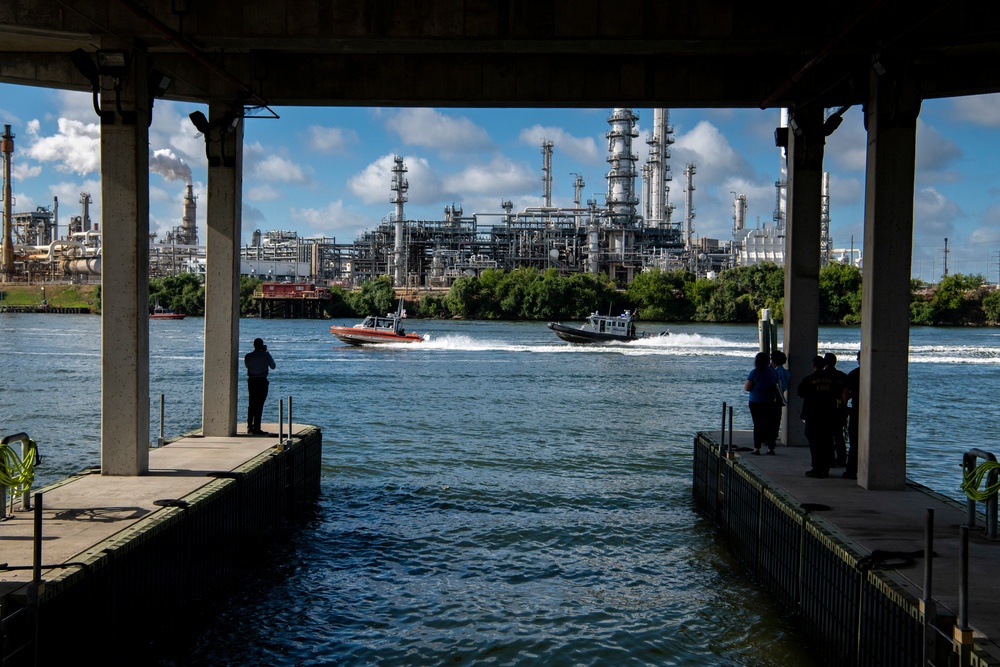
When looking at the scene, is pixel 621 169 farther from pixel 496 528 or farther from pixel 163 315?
pixel 496 528

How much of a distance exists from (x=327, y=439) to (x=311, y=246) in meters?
180

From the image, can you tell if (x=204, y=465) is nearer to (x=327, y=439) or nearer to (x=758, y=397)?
(x=758, y=397)

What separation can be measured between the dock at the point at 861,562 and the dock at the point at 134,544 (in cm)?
600

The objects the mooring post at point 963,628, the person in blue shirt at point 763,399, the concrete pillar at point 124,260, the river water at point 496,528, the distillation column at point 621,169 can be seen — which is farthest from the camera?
the distillation column at point 621,169

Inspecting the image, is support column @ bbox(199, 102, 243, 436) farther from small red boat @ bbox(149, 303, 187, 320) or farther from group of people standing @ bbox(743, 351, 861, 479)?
small red boat @ bbox(149, 303, 187, 320)

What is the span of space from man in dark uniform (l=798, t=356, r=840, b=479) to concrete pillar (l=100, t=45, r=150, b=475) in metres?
8.18

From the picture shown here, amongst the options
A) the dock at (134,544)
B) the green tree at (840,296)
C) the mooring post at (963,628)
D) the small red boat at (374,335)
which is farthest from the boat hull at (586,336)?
the mooring post at (963,628)

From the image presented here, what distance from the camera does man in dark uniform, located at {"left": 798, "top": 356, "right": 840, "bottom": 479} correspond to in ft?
39.2

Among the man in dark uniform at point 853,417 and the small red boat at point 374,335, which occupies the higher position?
the man in dark uniform at point 853,417

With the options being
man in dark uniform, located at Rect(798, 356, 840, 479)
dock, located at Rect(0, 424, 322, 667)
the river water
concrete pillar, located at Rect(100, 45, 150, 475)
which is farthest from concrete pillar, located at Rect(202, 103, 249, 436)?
man in dark uniform, located at Rect(798, 356, 840, 479)

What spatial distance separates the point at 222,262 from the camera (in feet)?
49.1

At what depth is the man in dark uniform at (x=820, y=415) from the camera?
11945mm

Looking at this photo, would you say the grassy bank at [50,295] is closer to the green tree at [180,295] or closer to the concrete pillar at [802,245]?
the green tree at [180,295]

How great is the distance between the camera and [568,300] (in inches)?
5192
